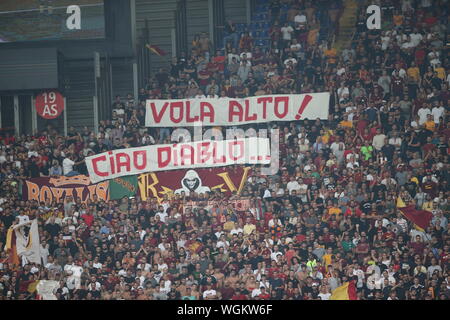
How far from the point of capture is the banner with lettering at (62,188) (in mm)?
Result: 24344

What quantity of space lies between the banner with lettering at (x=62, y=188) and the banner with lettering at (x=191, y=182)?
3.26ft

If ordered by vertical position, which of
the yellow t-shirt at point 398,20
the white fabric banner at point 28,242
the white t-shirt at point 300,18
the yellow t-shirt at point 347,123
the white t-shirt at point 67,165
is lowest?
the white fabric banner at point 28,242

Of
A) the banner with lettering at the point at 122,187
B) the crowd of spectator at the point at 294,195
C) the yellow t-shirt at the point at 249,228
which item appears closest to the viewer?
the crowd of spectator at the point at 294,195

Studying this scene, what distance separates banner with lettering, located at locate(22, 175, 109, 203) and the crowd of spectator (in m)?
0.26

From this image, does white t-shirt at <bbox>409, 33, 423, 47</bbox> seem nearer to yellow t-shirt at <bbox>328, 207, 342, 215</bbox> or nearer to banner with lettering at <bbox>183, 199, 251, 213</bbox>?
yellow t-shirt at <bbox>328, 207, 342, 215</bbox>

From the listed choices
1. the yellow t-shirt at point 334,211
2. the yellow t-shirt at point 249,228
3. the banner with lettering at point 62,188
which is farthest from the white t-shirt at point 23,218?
the yellow t-shirt at point 334,211

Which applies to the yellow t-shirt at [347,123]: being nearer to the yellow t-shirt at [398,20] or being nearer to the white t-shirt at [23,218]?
the yellow t-shirt at [398,20]

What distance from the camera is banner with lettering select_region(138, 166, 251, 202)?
23734mm

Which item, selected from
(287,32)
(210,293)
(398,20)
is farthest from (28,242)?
(398,20)

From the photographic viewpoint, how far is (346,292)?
20.0 meters

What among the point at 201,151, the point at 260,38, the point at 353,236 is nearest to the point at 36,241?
the point at 201,151

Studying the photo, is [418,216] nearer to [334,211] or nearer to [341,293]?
[334,211]
